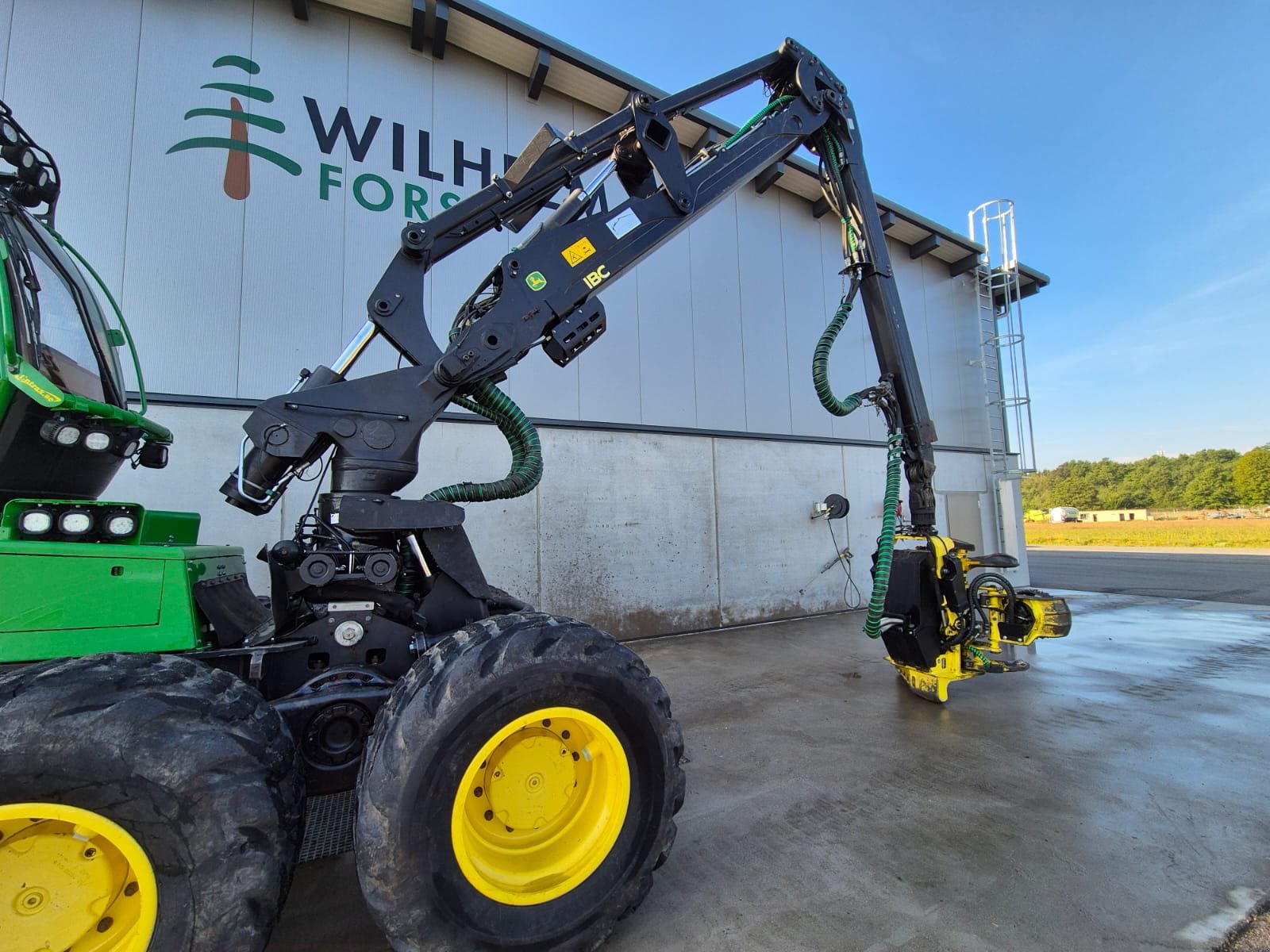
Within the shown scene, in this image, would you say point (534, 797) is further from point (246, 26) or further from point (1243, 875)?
point (246, 26)

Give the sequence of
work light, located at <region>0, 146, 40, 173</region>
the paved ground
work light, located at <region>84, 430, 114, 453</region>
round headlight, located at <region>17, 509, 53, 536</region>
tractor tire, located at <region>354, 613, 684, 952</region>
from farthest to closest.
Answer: the paved ground → work light, located at <region>0, 146, 40, 173</region> → work light, located at <region>84, 430, 114, 453</region> → round headlight, located at <region>17, 509, 53, 536</region> → tractor tire, located at <region>354, 613, 684, 952</region>

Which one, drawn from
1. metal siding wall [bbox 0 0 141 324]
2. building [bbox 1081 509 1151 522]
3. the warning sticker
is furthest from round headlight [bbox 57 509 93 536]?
building [bbox 1081 509 1151 522]

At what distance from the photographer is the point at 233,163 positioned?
5500 mm

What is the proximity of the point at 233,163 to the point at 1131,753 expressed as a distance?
8.70 metres

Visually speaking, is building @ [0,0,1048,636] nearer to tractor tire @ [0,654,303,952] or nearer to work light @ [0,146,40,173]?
work light @ [0,146,40,173]

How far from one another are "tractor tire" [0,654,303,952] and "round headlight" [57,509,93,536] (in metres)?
0.48

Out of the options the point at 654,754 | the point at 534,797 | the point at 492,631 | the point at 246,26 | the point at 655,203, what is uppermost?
the point at 246,26

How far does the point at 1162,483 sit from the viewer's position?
218 feet

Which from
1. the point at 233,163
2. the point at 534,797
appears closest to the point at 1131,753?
the point at 534,797

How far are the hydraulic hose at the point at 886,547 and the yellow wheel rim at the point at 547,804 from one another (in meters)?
2.33

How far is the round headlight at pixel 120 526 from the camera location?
6.09 ft

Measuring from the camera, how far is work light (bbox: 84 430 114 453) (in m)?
1.93

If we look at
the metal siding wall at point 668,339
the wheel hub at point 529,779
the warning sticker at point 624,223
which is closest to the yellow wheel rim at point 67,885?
the wheel hub at point 529,779

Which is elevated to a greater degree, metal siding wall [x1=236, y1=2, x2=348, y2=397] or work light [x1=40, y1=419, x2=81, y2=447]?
metal siding wall [x1=236, y1=2, x2=348, y2=397]
